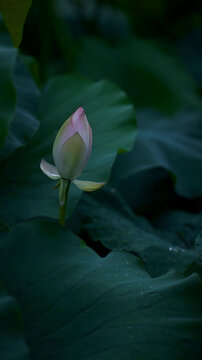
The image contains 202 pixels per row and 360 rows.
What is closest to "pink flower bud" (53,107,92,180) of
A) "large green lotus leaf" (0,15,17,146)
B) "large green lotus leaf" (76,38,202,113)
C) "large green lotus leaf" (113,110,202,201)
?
"large green lotus leaf" (0,15,17,146)

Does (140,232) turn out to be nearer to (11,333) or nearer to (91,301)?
(91,301)

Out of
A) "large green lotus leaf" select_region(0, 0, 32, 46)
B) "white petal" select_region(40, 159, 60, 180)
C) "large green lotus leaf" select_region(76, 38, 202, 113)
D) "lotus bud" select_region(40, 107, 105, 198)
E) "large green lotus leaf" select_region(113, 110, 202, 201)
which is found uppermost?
"large green lotus leaf" select_region(0, 0, 32, 46)

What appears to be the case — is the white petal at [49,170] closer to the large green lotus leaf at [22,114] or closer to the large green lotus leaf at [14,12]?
the large green lotus leaf at [22,114]

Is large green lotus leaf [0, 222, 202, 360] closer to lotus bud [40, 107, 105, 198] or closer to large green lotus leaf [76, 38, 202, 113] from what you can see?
lotus bud [40, 107, 105, 198]

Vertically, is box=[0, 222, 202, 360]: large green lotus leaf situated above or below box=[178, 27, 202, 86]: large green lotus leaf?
above

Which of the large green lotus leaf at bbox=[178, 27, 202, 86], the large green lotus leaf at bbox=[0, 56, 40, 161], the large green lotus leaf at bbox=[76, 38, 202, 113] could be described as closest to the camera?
the large green lotus leaf at bbox=[0, 56, 40, 161]

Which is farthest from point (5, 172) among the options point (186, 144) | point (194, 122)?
point (194, 122)

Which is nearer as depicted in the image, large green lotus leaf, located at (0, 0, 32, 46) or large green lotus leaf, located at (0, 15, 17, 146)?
large green lotus leaf, located at (0, 15, 17, 146)
